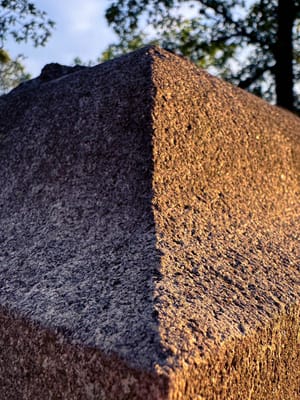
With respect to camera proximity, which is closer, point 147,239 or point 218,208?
point 147,239

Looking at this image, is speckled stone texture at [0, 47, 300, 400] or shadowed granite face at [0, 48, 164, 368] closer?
speckled stone texture at [0, 47, 300, 400]

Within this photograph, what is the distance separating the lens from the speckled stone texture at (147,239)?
1.82 meters

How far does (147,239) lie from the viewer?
2537 mm

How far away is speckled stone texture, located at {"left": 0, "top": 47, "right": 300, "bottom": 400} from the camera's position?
1.82 m

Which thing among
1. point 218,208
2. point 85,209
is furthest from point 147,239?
point 218,208

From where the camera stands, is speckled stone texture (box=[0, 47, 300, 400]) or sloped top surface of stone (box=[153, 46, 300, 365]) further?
sloped top surface of stone (box=[153, 46, 300, 365])

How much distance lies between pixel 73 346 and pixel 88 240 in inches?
35.6

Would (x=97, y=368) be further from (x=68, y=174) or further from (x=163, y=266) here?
(x=68, y=174)

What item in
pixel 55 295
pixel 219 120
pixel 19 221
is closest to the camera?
pixel 55 295

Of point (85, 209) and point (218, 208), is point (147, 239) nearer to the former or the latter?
point (85, 209)

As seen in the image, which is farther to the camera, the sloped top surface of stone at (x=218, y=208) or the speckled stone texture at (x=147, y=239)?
the sloped top surface of stone at (x=218, y=208)

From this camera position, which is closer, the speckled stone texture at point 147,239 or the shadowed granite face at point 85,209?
the speckled stone texture at point 147,239

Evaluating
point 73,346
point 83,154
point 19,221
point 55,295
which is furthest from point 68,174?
point 73,346

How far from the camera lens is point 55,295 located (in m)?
2.19
